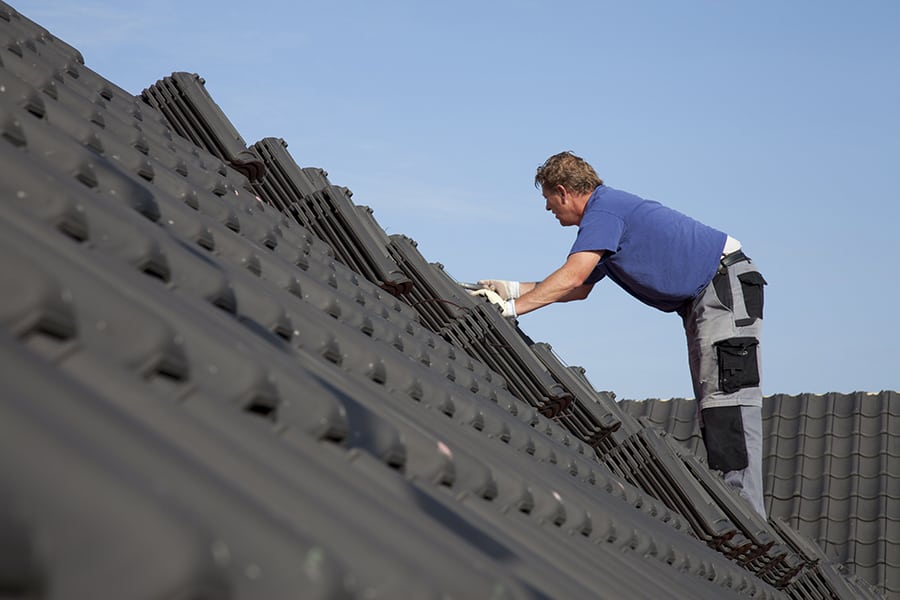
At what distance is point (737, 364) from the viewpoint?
4938 mm

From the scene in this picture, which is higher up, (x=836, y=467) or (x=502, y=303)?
(x=836, y=467)

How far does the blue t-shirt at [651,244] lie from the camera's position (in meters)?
4.96

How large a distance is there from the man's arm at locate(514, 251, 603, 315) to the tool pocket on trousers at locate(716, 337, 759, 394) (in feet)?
2.15

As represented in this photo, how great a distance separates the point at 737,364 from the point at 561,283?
81 cm

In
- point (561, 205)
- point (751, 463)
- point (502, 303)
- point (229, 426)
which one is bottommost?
point (229, 426)

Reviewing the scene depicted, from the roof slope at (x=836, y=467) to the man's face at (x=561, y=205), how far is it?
4.25 meters

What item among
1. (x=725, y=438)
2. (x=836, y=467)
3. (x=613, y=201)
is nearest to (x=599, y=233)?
(x=613, y=201)

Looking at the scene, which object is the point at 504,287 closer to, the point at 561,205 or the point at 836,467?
the point at 561,205

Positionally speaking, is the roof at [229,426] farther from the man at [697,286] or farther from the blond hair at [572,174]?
the blond hair at [572,174]

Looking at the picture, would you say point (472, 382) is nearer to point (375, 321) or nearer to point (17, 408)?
point (375, 321)

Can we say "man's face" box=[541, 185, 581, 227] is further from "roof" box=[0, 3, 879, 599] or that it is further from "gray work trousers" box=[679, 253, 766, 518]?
"roof" box=[0, 3, 879, 599]

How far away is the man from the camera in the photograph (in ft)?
16.2

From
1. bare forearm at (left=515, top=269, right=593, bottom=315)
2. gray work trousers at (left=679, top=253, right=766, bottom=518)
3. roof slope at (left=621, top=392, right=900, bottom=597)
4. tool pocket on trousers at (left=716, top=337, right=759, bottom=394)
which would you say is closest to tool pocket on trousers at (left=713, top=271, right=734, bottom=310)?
gray work trousers at (left=679, top=253, right=766, bottom=518)

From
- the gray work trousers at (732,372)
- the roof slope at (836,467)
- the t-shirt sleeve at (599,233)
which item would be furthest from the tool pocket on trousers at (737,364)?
the roof slope at (836,467)
